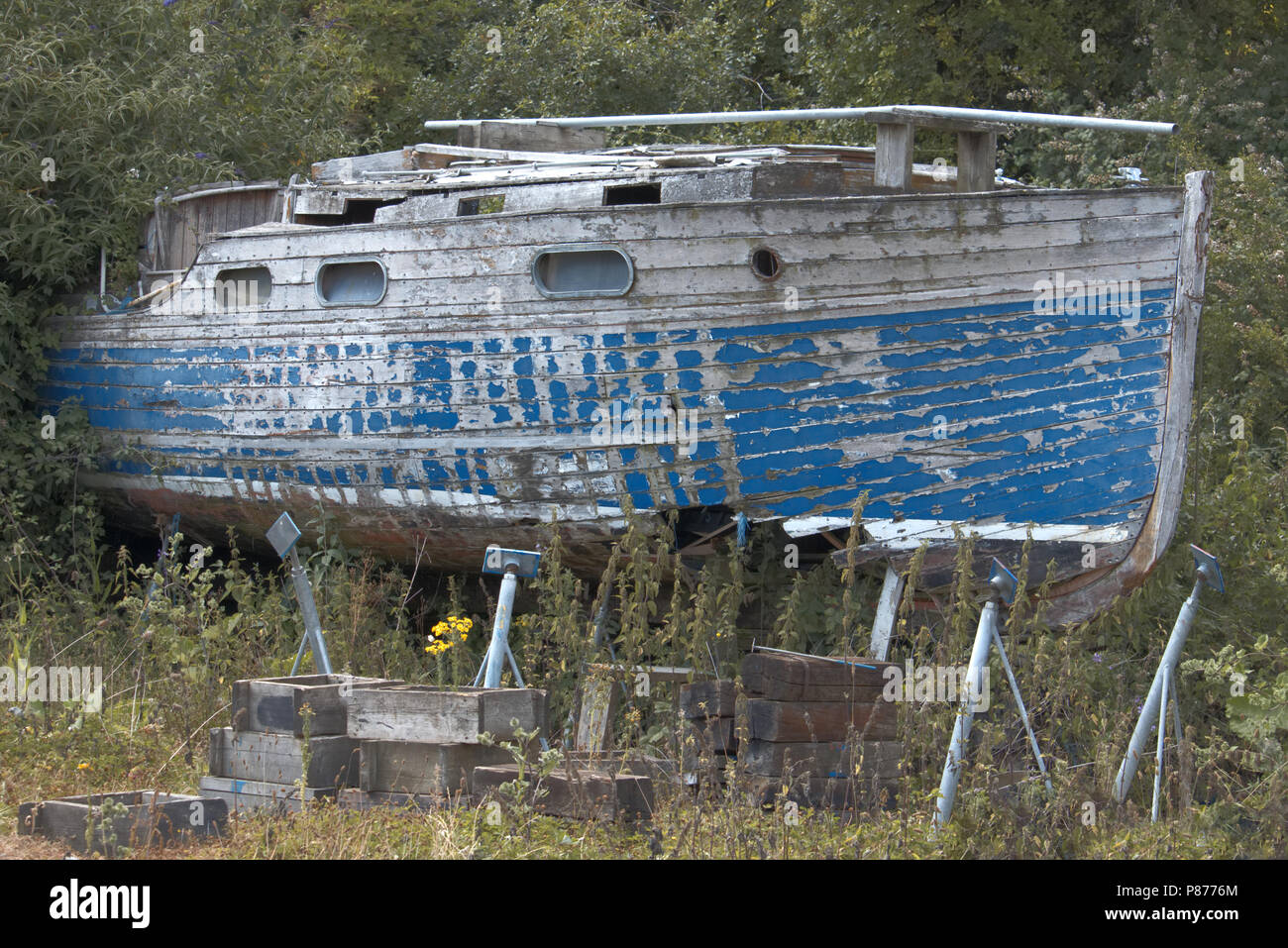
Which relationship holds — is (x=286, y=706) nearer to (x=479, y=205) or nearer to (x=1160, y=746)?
(x=1160, y=746)

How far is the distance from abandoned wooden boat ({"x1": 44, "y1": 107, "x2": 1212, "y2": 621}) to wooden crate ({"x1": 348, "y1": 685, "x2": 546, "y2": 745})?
2.16 m

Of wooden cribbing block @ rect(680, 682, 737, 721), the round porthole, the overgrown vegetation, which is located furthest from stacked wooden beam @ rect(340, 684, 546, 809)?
the round porthole

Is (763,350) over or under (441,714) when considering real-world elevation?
over

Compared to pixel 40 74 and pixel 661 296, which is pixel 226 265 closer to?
Answer: pixel 40 74

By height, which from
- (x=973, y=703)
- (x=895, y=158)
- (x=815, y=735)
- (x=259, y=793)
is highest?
(x=895, y=158)

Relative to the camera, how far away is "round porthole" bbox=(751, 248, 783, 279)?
279 inches

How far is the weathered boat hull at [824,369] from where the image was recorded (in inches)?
273

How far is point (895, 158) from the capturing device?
7223 millimetres

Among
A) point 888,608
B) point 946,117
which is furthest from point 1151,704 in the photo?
point 946,117

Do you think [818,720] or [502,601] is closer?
[818,720]

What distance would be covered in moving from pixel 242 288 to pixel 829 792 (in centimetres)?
524

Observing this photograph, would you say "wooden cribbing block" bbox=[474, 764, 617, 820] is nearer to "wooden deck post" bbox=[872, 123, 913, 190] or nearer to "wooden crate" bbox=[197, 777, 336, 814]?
"wooden crate" bbox=[197, 777, 336, 814]
